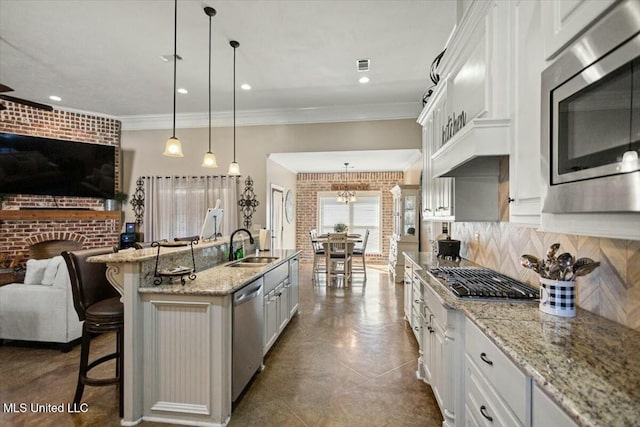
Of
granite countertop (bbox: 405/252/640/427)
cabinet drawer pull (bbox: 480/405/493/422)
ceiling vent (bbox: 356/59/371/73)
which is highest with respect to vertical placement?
ceiling vent (bbox: 356/59/371/73)

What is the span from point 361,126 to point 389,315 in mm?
3043

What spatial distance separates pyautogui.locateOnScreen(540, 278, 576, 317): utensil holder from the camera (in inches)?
52.7

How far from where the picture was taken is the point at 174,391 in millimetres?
2006

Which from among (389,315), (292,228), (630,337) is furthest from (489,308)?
(292,228)

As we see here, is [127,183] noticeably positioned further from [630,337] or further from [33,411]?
[630,337]

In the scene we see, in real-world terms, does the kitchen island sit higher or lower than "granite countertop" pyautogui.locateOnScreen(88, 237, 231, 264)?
lower

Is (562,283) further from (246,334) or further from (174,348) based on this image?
(174,348)

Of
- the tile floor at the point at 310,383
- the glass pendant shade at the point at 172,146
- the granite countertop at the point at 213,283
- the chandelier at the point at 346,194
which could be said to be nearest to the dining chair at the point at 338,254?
the tile floor at the point at 310,383

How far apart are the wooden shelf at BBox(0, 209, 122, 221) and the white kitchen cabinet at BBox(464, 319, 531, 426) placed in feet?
19.6

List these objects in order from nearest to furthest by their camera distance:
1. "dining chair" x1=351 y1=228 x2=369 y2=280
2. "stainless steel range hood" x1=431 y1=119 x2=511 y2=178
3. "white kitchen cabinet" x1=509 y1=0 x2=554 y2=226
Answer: "white kitchen cabinet" x1=509 y1=0 x2=554 y2=226 < "stainless steel range hood" x1=431 y1=119 x2=511 y2=178 < "dining chair" x1=351 y1=228 x2=369 y2=280

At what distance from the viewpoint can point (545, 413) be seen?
2.87 feet

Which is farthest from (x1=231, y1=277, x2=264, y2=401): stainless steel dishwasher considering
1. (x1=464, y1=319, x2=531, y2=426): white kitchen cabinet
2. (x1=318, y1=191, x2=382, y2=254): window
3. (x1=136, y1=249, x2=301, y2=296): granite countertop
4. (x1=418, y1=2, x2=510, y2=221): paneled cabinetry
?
(x1=318, y1=191, x2=382, y2=254): window

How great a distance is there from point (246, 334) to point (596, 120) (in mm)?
2262

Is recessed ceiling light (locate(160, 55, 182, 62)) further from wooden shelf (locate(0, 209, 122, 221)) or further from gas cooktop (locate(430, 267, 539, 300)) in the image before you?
gas cooktop (locate(430, 267, 539, 300))
